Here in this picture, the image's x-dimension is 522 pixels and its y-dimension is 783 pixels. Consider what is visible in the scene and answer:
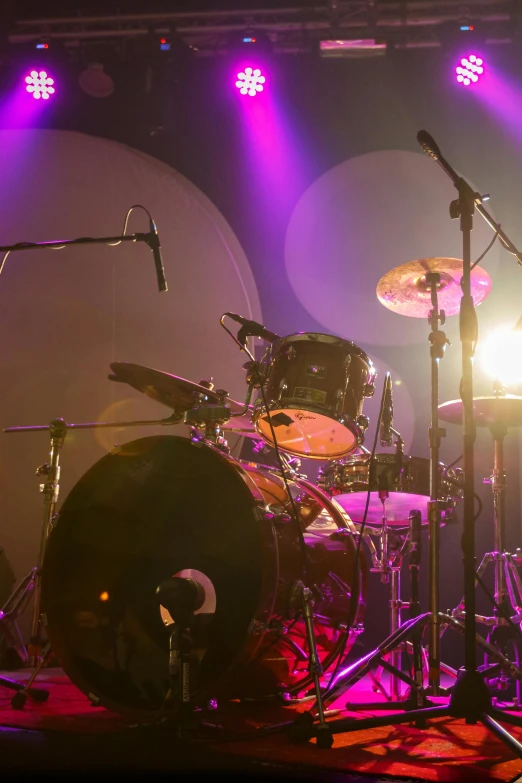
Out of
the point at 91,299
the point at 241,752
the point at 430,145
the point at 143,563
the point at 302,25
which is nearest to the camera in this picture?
the point at 241,752

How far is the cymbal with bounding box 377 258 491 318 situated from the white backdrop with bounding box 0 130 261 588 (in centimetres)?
194

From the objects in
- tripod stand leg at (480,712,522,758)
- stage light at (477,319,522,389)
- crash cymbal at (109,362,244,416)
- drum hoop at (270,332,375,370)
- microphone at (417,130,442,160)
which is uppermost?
microphone at (417,130,442,160)

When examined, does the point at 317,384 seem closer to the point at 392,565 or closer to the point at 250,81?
the point at 392,565

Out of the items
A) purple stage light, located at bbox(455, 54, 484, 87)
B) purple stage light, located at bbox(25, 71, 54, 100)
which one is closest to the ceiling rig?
purple stage light, located at bbox(455, 54, 484, 87)

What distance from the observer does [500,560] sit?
11.7 feet

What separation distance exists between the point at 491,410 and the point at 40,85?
15.6 ft

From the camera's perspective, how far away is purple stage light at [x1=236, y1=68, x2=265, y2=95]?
583 cm

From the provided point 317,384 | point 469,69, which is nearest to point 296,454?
point 317,384

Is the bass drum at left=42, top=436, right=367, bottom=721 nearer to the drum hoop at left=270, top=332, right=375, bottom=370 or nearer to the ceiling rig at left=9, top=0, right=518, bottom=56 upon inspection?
the drum hoop at left=270, top=332, right=375, bottom=370

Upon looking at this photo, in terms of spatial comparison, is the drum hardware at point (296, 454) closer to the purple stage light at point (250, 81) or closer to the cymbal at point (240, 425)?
the cymbal at point (240, 425)

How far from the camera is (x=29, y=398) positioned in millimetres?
5449

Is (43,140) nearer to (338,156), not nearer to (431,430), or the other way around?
(338,156)

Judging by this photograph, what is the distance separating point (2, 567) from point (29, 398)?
1288mm

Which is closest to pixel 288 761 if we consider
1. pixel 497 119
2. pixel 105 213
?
pixel 105 213
